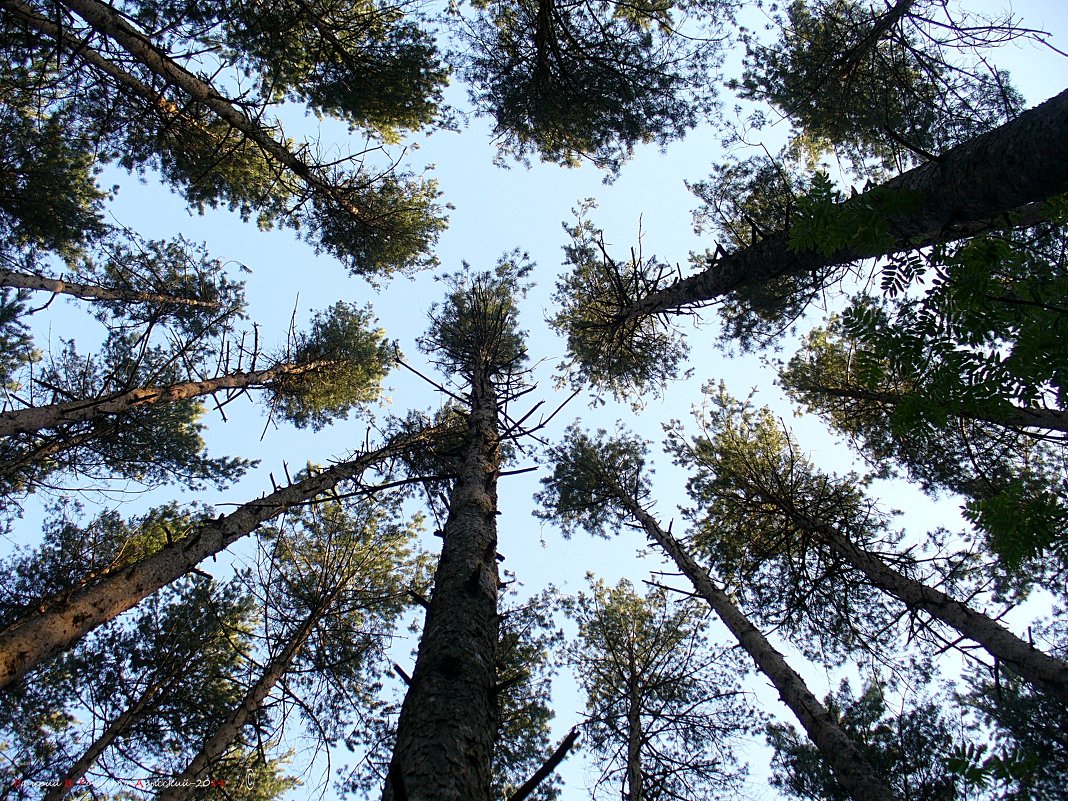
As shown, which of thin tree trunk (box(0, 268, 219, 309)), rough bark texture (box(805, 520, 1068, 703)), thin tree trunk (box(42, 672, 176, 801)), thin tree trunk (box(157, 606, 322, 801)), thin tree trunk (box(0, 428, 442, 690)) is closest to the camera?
thin tree trunk (box(0, 428, 442, 690))

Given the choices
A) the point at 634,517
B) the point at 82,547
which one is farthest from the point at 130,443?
the point at 634,517

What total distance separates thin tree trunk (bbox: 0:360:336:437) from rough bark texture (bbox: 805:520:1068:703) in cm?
973

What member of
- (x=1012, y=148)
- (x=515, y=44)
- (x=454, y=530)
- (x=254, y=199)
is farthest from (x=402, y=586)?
(x=1012, y=148)

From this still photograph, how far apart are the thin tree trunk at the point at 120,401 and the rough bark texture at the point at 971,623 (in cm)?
973

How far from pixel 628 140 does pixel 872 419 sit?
6.38 meters

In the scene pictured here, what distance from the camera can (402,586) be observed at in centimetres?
1038

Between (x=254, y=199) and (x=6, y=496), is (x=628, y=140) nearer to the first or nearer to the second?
(x=254, y=199)

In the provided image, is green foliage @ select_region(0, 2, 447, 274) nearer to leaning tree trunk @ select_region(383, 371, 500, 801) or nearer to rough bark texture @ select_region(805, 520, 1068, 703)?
leaning tree trunk @ select_region(383, 371, 500, 801)

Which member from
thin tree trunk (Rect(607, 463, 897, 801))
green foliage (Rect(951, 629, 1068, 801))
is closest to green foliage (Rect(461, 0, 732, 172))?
thin tree trunk (Rect(607, 463, 897, 801))

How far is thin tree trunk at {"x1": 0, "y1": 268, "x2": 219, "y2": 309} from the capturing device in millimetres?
8273

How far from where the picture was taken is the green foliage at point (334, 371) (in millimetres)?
12289

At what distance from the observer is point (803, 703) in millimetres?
5727

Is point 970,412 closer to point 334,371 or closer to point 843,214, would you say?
point 843,214

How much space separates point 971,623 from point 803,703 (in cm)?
220
